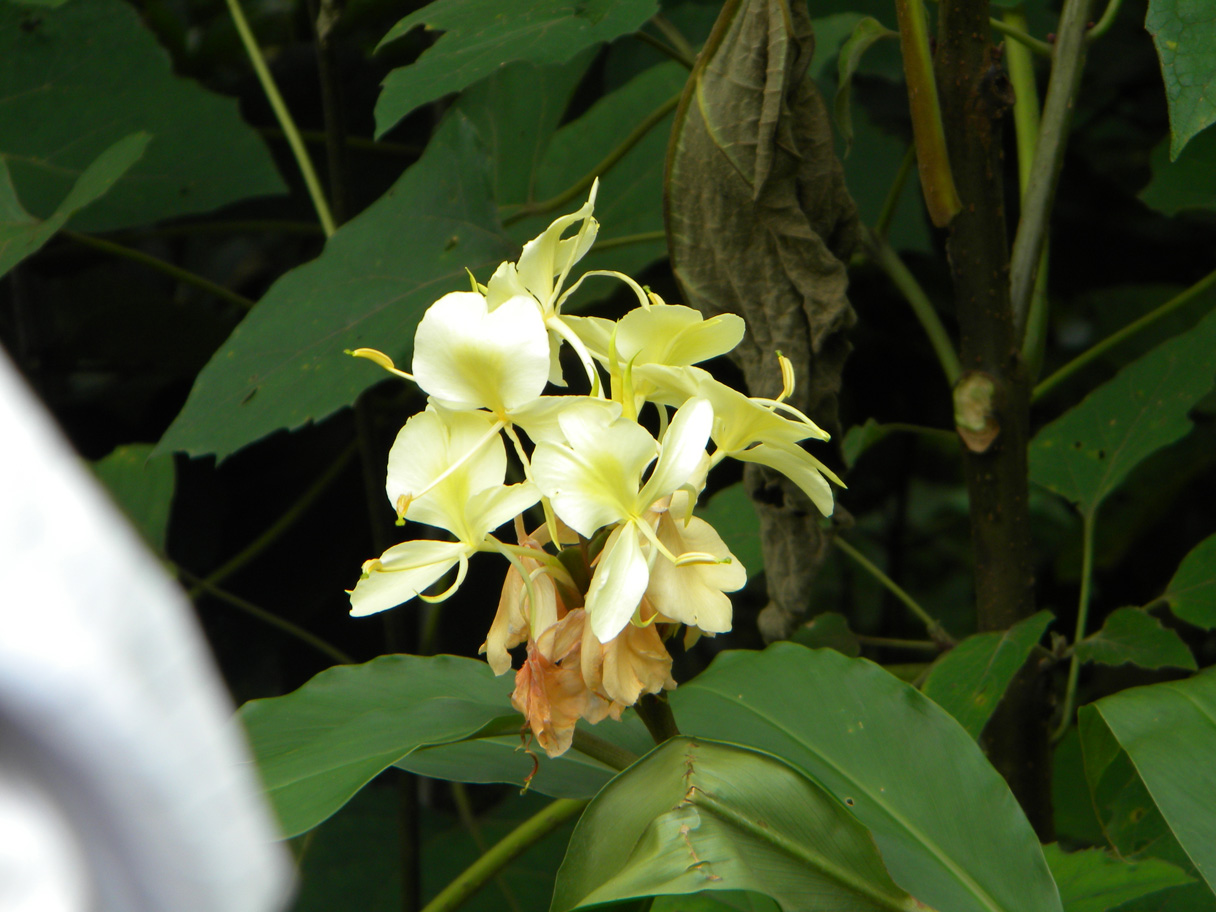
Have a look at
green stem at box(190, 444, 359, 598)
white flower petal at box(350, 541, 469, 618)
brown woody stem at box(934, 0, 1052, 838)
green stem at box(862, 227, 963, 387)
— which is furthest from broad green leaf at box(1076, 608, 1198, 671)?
green stem at box(190, 444, 359, 598)

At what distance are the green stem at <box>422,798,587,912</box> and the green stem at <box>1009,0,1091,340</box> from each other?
306mm

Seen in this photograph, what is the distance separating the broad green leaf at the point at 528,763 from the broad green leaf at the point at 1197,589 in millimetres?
328

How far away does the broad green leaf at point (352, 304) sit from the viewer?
529 mm

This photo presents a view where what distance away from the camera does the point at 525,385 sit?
30 cm

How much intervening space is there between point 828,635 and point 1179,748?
0.23m

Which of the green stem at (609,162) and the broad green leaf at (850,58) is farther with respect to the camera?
the green stem at (609,162)

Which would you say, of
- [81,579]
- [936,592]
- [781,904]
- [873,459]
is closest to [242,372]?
[81,579]

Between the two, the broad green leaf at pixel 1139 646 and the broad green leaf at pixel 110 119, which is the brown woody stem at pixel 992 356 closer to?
the broad green leaf at pixel 1139 646

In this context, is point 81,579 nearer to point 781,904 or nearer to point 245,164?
point 781,904

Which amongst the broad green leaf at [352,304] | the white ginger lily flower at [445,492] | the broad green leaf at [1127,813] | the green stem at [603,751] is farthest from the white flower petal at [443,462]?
the broad green leaf at [1127,813]

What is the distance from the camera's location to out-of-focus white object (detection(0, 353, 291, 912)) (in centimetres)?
22

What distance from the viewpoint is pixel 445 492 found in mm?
314

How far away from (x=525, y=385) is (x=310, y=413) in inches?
10.0

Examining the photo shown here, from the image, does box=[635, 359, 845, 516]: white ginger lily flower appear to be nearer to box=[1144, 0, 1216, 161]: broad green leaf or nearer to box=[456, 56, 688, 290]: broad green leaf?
box=[1144, 0, 1216, 161]: broad green leaf
